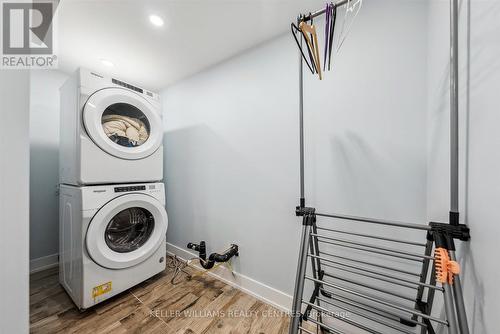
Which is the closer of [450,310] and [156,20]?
[450,310]

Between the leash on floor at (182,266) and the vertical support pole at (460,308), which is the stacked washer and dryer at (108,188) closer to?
the leash on floor at (182,266)

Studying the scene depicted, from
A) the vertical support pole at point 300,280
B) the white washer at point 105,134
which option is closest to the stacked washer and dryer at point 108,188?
the white washer at point 105,134

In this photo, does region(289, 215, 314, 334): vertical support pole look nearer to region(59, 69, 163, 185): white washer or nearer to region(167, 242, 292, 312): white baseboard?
region(167, 242, 292, 312): white baseboard

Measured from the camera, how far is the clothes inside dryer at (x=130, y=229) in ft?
4.28

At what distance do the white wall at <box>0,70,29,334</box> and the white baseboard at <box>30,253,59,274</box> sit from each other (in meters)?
1.45

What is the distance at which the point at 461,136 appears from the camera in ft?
1.68

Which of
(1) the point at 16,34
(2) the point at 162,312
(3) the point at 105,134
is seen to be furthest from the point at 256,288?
(1) the point at 16,34

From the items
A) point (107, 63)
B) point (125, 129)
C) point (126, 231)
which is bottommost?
point (126, 231)

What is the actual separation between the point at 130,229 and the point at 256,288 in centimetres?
110

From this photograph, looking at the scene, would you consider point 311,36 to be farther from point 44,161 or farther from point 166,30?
point 44,161

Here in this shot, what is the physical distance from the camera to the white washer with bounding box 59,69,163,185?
1084mm

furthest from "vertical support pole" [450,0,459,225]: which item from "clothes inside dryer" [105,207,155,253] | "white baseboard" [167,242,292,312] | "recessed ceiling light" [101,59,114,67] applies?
"recessed ceiling light" [101,59,114,67]

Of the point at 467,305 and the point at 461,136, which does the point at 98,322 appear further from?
the point at 461,136

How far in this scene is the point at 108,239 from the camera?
4.09 ft
